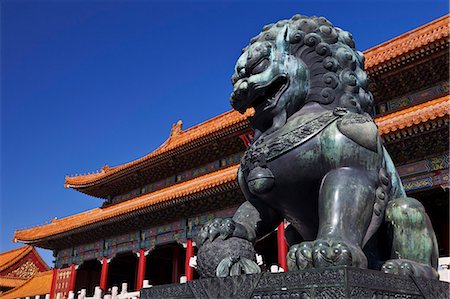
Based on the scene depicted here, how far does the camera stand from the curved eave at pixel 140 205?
11.6 meters

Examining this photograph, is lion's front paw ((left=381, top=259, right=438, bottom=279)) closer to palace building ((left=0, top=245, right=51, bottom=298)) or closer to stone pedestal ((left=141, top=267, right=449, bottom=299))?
stone pedestal ((left=141, top=267, right=449, bottom=299))

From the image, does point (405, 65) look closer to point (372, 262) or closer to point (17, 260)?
point (372, 262)

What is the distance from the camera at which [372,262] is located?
203 cm

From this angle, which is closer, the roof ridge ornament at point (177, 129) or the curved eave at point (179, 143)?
the curved eave at point (179, 143)

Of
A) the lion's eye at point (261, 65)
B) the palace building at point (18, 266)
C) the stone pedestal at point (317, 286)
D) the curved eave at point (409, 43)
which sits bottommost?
the stone pedestal at point (317, 286)

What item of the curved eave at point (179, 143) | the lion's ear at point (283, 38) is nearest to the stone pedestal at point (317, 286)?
the lion's ear at point (283, 38)

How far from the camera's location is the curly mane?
7.09ft

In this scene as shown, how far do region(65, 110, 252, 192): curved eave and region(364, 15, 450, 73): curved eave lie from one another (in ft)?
11.8

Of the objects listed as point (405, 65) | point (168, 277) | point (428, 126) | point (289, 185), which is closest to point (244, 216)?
point (289, 185)

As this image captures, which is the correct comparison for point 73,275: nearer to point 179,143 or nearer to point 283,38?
point 179,143

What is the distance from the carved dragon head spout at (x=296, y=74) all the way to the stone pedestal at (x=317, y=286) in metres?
0.83

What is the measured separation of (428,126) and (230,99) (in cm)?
686

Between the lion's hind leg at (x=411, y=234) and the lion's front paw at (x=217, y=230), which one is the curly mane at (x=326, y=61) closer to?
the lion's hind leg at (x=411, y=234)

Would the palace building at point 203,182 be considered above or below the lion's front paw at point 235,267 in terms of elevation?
above
